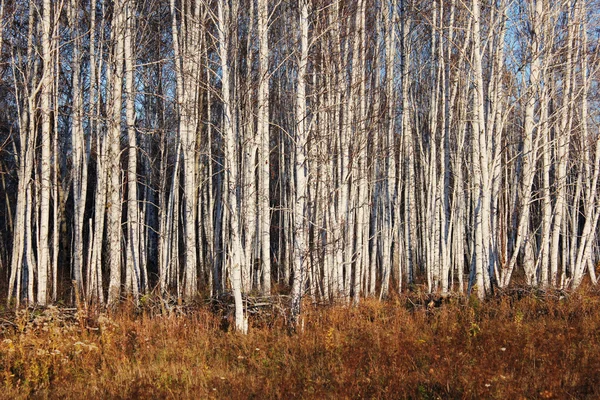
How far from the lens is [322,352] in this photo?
20.3 feet

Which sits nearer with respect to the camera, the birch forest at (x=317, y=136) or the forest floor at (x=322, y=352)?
the forest floor at (x=322, y=352)

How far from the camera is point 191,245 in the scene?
30.1 ft

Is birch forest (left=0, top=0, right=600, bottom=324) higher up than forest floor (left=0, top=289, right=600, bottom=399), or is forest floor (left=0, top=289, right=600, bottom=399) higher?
birch forest (left=0, top=0, right=600, bottom=324)

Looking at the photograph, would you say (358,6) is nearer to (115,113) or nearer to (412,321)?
(115,113)

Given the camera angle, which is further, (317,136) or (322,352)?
(317,136)

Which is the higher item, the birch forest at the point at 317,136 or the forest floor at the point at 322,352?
the birch forest at the point at 317,136

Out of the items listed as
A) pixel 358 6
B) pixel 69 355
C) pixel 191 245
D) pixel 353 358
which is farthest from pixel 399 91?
pixel 69 355

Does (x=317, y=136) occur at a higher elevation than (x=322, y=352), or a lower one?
higher

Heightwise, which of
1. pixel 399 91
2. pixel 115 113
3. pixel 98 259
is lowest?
pixel 98 259

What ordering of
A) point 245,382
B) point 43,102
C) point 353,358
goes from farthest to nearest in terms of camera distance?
point 43,102 < point 353,358 < point 245,382

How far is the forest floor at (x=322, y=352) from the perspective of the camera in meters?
5.03

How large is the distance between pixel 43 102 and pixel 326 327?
6.14 metres

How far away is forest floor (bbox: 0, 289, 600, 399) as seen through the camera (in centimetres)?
503

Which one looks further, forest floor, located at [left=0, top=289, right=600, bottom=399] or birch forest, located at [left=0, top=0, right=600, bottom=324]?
birch forest, located at [left=0, top=0, right=600, bottom=324]
